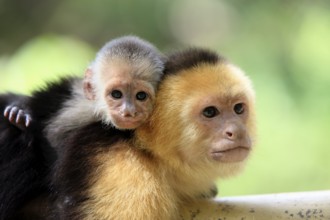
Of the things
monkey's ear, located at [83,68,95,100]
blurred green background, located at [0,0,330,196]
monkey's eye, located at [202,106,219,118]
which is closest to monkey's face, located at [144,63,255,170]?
monkey's eye, located at [202,106,219,118]

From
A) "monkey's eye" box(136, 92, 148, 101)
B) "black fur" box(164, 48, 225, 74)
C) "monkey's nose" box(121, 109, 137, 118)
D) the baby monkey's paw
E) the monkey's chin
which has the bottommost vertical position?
the baby monkey's paw

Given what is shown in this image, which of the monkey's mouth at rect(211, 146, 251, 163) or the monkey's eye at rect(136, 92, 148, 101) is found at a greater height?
the monkey's eye at rect(136, 92, 148, 101)

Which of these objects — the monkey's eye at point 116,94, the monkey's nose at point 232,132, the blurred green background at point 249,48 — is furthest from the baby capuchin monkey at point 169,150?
the blurred green background at point 249,48

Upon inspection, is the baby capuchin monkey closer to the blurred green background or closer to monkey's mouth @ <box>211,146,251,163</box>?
monkey's mouth @ <box>211,146,251,163</box>

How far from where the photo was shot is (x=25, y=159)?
2145mm

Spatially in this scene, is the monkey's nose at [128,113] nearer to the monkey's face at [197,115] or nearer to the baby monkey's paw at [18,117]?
the monkey's face at [197,115]

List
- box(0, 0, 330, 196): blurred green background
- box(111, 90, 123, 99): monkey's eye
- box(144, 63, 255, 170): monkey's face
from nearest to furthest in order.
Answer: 1. box(144, 63, 255, 170): monkey's face
2. box(111, 90, 123, 99): monkey's eye
3. box(0, 0, 330, 196): blurred green background

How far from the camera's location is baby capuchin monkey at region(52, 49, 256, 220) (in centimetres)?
187

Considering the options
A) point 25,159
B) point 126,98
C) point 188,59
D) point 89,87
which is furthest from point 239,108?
point 25,159

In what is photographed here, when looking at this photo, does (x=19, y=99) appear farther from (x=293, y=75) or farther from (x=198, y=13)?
(x=198, y=13)

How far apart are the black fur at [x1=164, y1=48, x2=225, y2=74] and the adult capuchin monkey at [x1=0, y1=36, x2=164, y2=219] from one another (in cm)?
3

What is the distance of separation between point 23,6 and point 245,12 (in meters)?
1.66

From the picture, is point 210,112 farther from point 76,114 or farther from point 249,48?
point 249,48

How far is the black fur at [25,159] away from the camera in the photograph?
2111 mm
